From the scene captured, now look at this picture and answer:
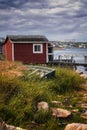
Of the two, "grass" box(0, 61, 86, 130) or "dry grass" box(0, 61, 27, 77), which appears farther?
"dry grass" box(0, 61, 27, 77)

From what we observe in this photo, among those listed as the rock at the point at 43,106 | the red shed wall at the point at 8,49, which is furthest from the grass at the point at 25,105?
the red shed wall at the point at 8,49

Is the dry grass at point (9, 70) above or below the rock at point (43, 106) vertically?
above

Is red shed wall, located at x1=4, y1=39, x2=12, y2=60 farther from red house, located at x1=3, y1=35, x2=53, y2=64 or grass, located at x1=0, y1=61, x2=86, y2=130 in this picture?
grass, located at x1=0, y1=61, x2=86, y2=130

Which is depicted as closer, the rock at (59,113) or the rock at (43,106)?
the rock at (59,113)

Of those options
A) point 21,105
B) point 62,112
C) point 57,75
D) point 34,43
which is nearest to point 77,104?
point 62,112

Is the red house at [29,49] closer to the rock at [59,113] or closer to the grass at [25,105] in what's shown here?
the grass at [25,105]

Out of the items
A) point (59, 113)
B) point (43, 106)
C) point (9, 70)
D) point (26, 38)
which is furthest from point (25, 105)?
point (26, 38)

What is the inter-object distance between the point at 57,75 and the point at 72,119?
6.50 m

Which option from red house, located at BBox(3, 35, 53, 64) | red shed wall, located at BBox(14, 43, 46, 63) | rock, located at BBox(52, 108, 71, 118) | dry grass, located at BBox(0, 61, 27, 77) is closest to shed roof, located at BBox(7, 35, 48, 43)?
red house, located at BBox(3, 35, 53, 64)

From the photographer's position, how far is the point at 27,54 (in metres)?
38.3

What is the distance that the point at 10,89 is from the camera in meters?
9.88

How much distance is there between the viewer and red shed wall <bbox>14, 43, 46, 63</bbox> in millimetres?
38094

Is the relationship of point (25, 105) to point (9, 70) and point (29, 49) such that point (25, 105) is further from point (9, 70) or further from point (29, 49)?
point (29, 49)

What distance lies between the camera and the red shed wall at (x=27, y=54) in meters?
38.1
